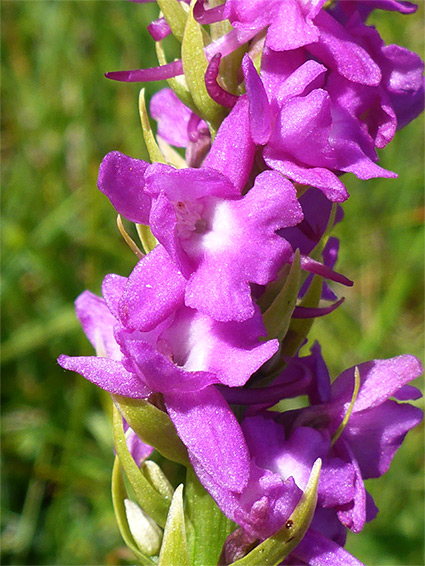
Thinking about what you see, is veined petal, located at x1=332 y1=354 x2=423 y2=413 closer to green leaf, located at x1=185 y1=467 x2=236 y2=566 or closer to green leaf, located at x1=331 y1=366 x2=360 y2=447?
green leaf, located at x1=331 y1=366 x2=360 y2=447

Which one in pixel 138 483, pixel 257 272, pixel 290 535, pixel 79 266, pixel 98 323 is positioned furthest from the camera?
pixel 79 266

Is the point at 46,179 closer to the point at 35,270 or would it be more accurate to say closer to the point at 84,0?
the point at 35,270

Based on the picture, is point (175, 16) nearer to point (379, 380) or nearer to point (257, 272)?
point (257, 272)

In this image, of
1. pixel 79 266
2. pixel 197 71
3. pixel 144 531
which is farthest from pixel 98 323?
pixel 79 266

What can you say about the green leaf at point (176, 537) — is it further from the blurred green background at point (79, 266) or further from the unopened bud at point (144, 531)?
the blurred green background at point (79, 266)

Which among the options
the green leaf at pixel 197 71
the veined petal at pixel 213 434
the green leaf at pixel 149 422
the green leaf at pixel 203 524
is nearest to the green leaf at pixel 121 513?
the green leaf at pixel 203 524

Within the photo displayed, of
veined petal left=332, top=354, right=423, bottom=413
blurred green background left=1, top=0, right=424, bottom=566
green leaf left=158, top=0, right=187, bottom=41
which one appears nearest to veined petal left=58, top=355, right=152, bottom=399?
veined petal left=332, top=354, right=423, bottom=413
